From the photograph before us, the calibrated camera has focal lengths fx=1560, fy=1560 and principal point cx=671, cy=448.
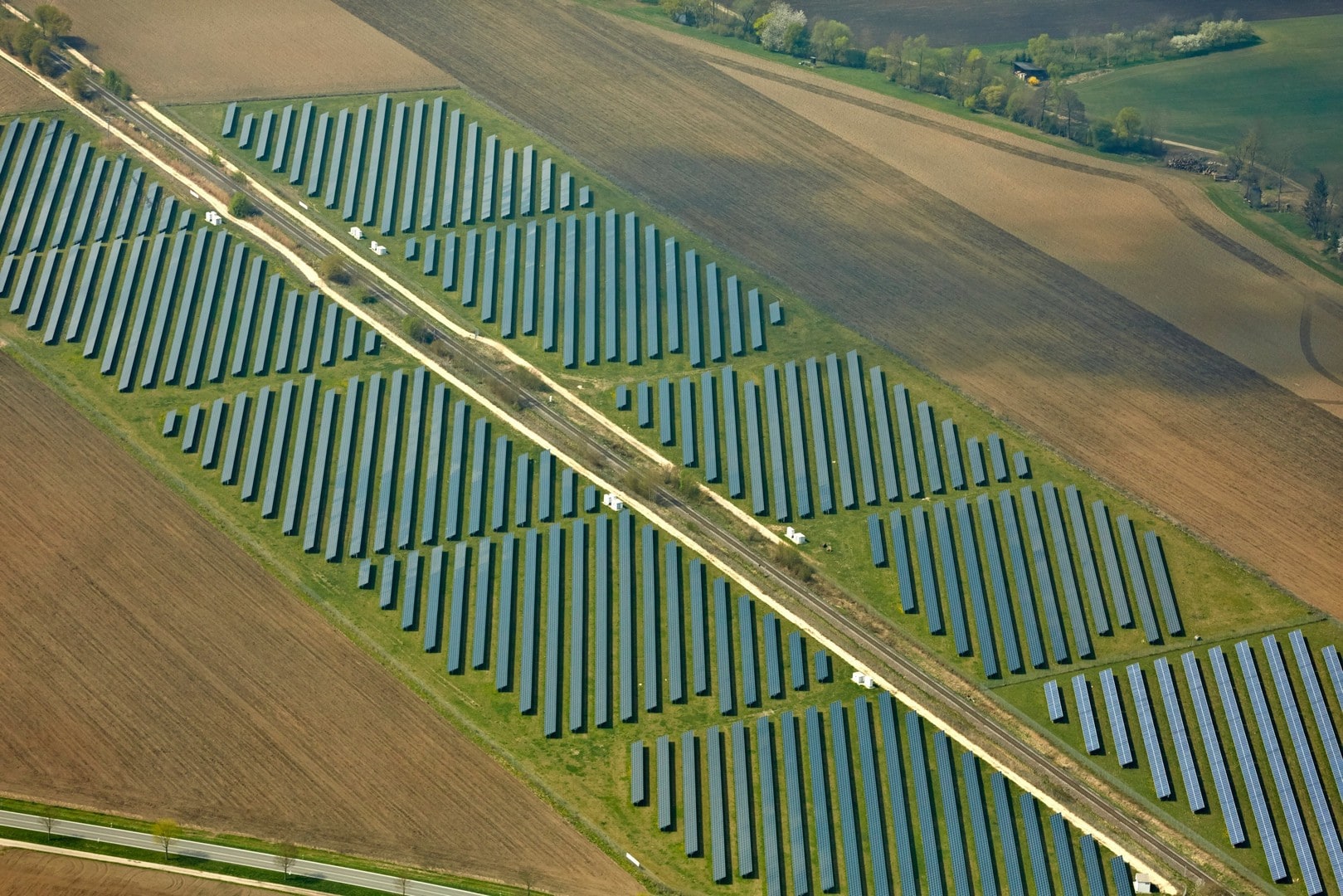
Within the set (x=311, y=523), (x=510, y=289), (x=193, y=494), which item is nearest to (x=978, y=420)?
(x=510, y=289)

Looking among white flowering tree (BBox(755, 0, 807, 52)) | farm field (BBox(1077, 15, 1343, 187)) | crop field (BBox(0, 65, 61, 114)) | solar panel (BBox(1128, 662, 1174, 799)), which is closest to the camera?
solar panel (BBox(1128, 662, 1174, 799))

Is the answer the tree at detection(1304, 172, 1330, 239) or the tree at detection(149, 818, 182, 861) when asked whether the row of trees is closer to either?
the tree at detection(1304, 172, 1330, 239)

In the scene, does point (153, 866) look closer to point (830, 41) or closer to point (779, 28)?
point (779, 28)

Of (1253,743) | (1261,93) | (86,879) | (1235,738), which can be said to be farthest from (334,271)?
(1261,93)

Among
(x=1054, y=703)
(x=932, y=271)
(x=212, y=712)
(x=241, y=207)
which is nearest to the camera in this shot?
(x=212, y=712)

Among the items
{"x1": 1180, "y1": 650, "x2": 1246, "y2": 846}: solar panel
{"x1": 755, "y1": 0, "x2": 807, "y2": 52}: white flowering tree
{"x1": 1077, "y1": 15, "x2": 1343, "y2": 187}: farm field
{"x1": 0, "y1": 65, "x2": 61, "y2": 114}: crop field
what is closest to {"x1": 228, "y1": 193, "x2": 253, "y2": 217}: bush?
{"x1": 0, "y1": 65, "x2": 61, "y2": 114}: crop field

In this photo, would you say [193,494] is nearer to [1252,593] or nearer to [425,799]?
[425,799]
